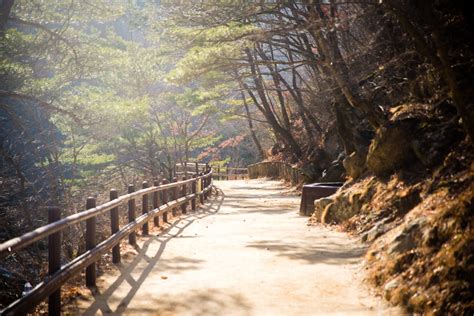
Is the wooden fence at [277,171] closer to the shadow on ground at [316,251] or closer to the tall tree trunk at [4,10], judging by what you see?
the tall tree trunk at [4,10]

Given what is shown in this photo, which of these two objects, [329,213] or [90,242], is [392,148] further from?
[90,242]

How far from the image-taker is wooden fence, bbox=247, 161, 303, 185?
2734 centimetres

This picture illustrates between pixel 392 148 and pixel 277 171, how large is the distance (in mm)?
26954

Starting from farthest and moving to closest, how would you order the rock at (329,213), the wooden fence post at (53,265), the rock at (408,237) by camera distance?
the rock at (329,213), the rock at (408,237), the wooden fence post at (53,265)

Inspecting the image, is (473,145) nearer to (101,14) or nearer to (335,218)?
(335,218)

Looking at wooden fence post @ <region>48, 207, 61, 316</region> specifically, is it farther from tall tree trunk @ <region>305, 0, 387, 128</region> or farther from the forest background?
tall tree trunk @ <region>305, 0, 387, 128</region>

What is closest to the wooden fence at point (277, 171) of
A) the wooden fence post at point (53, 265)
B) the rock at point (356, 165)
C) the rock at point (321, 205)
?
the rock at point (356, 165)

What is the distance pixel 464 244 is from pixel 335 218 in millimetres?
6473

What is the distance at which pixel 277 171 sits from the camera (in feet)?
121

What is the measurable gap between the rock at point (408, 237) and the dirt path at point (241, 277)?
2.04 feet

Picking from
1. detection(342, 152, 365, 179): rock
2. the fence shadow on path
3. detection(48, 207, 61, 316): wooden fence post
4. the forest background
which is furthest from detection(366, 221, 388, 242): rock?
detection(48, 207, 61, 316): wooden fence post

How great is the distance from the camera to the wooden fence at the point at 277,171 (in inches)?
1077

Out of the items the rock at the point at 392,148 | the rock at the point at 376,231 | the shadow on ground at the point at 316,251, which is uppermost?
the rock at the point at 392,148

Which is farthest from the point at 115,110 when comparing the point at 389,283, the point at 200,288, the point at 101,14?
the point at 389,283
